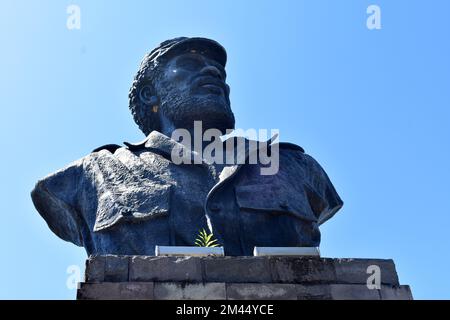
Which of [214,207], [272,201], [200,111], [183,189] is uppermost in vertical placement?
[200,111]

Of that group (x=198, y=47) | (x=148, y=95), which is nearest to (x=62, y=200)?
(x=148, y=95)

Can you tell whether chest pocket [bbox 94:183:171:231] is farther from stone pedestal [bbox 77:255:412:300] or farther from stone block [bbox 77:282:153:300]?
stone block [bbox 77:282:153:300]

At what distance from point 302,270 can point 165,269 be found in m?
1.00

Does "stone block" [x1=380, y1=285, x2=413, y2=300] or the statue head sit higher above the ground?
the statue head

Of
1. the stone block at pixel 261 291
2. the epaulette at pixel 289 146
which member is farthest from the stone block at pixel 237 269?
the epaulette at pixel 289 146

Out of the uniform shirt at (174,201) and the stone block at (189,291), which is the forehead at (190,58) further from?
the stone block at (189,291)

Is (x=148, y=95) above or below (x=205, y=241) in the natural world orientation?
above

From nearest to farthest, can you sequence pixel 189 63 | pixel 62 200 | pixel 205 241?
1. pixel 205 241
2. pixel 62 200
3. pixel 189 63

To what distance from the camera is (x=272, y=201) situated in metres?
8.48

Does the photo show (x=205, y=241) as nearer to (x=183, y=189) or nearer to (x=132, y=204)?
(x=132, y=204)

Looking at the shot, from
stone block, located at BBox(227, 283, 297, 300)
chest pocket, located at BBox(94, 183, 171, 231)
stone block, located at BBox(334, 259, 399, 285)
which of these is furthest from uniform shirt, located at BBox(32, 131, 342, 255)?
stone block, located at BBox(227, 283, 297, 300)

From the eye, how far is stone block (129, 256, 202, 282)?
15.8ft

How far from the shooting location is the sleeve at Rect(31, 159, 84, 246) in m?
9.07
